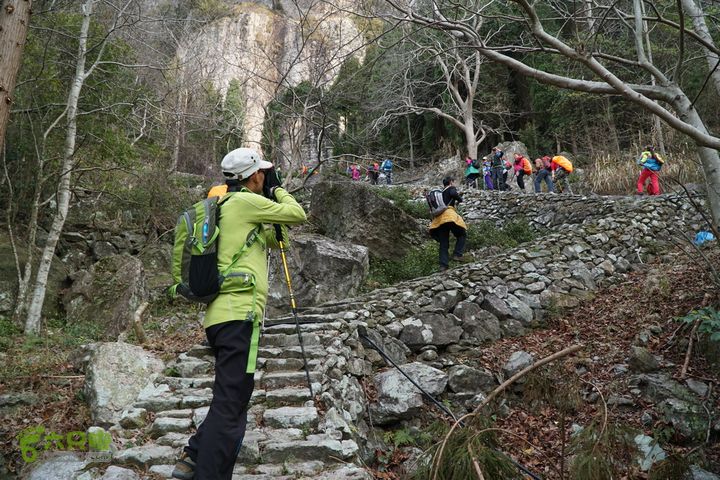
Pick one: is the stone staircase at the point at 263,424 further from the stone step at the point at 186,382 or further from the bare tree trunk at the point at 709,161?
the bare tree trunk at the point at 709,161

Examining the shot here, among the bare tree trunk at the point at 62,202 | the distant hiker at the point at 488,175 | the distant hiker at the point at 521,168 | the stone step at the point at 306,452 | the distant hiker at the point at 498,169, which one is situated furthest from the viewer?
the distant hiker at the point at 488,175

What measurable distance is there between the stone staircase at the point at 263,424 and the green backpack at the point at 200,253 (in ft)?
4.10

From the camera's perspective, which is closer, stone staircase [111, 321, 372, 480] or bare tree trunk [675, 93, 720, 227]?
stone staircase [111, 321, 372, 480]

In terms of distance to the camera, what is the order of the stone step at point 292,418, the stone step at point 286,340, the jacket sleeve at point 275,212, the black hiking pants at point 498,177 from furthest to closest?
1. the black hiking pants at point 498,177
2. the stone step at point 286,340
3. the stone step at point 292,418
4. the jacket sleeve at point 275,212

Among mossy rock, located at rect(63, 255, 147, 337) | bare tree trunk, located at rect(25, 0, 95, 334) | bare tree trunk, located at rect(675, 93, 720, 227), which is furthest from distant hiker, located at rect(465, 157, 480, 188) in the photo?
bare tree trunk, located at rect(675, 93, 720, 227)

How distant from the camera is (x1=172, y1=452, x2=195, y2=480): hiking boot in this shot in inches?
108

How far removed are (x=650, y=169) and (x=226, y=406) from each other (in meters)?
11.4

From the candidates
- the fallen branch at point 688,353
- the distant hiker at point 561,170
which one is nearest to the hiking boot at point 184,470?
the fallen branch at point 688,353

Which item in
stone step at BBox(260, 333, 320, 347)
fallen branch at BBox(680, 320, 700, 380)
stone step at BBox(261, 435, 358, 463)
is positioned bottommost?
fallen branch at BBox(680, 320, 700, 380)

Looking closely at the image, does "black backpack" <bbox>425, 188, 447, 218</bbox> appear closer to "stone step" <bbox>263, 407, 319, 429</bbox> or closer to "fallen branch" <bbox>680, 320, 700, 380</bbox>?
"fallen branch" <bbox>680, 320, 700, 380</bbox>

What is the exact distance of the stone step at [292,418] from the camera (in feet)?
12.4

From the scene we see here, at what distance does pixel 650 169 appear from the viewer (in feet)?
36.2

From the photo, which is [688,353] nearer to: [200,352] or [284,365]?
[284,365]

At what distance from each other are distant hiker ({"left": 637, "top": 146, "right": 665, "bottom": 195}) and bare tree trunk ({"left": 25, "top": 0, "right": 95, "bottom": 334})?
11.7 meters
